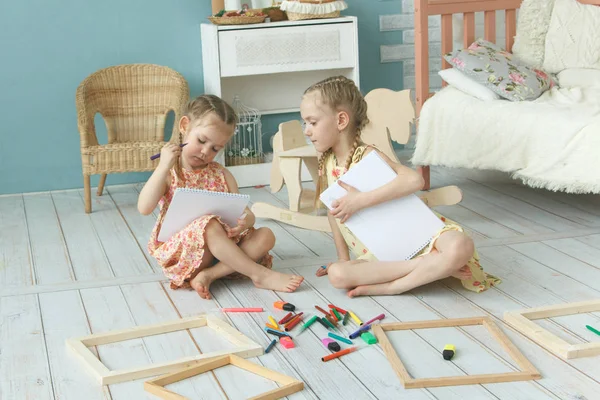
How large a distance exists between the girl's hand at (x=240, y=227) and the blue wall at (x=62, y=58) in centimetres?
164

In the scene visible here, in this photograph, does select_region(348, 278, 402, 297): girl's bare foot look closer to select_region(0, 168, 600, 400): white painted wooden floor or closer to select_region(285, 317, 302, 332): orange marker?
select_region(0, 168, 600, 400): white painted wooden floor

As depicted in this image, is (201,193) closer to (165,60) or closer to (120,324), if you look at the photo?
(120,324)

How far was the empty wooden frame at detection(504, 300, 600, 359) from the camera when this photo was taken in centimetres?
159

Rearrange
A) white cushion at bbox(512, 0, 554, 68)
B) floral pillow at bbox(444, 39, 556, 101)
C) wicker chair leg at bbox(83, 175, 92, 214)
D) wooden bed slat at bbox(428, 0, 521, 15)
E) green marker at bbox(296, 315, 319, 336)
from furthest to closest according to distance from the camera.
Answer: white cushion at bbox(512, 0, 554, 68) → wooden bed slat at bbox(428, 0, 521, 15) → wicker chair leg at bbox(83, 175, 92, 214) → floral pillow at bbox(444, 39, 556, 101) → green marker at bbox(296, 315, 319, 336)

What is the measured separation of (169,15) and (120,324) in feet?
6.75

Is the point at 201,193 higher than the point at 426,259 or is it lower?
higher

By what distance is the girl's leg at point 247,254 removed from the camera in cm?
208

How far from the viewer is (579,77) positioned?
10.6 ft

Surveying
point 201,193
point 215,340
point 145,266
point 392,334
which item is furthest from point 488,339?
point 145,266

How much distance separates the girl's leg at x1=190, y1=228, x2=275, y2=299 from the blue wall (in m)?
1.63

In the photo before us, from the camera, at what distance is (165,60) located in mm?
3629

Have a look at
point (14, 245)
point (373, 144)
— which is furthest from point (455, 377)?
point (14, 245)

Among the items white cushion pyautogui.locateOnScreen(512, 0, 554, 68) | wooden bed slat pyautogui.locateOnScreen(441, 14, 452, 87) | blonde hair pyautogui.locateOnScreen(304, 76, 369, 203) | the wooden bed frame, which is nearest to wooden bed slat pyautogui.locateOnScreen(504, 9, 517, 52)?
the wooden bed frame

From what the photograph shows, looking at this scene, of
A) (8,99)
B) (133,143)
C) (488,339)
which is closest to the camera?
(488,339)
